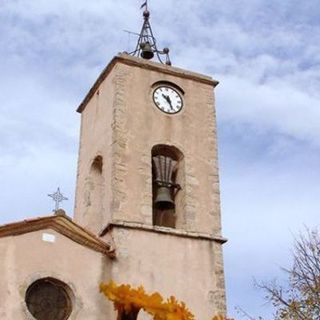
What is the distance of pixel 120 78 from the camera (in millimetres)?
12562

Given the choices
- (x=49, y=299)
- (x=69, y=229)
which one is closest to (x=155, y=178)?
(x=69, y=229)

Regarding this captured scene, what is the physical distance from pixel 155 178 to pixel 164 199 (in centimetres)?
49

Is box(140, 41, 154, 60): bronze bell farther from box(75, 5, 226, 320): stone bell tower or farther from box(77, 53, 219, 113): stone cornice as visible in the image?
box(77, 53, 219, 113): stone cornice

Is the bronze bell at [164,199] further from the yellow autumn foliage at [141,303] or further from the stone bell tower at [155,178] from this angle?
the yellow autumn foliage at [141,303]

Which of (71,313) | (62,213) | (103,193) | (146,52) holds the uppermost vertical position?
(146,52)

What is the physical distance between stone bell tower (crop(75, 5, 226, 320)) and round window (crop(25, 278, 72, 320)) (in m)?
0.82

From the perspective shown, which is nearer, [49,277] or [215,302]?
[49,277]

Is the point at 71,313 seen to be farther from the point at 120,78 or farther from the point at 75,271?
the point at 120,78

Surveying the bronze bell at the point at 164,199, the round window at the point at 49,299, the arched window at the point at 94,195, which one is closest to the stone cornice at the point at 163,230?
the bronze bell at the point at 164,199

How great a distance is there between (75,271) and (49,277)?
462 mm

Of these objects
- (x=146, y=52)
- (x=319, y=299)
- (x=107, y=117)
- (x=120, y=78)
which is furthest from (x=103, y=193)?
(x=319, y=299)

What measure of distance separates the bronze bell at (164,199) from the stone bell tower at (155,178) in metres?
0.02

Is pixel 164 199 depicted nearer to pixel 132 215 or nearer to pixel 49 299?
pixel 132 215

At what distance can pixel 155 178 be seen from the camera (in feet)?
39.3
